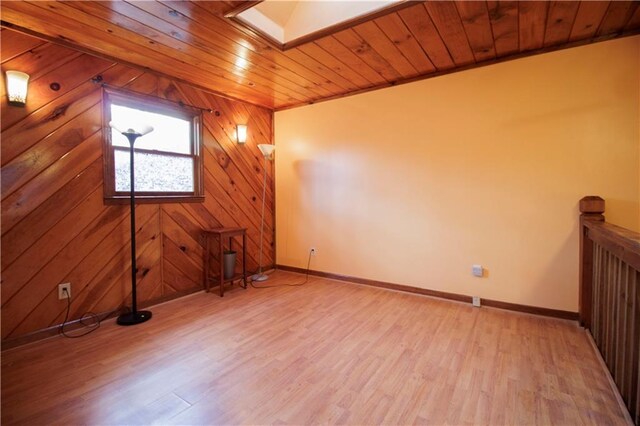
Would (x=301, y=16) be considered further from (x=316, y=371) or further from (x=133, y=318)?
(x=133, y=318)

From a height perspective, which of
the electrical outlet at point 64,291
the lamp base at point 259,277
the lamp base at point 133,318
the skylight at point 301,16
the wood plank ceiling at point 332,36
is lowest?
the lamp base at point 133,318

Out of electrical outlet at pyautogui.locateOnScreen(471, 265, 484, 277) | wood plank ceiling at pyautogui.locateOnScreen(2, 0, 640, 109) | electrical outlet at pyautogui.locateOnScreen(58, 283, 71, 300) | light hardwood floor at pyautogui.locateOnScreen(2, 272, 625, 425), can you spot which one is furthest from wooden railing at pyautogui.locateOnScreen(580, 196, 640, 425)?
electrical outlet at pyautogui.locateOnScreen(58, 283, 71, 300)

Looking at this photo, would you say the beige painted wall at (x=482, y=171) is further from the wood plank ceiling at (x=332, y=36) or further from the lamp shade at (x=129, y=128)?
the lamp shade at (x=129, y=128)

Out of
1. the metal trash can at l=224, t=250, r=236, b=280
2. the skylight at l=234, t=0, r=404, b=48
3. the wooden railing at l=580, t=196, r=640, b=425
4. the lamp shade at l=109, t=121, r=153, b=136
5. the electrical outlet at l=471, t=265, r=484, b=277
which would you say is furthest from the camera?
the metal trash can at l=224, t=250, r=236, b=280

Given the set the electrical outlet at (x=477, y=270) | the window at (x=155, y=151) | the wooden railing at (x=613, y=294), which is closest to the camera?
the wooden railing at (x=613, y=294)

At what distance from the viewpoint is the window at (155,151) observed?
283 cm

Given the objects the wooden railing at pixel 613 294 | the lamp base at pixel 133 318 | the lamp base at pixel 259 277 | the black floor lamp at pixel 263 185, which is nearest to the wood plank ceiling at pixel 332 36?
the black floor lamp at pixel 263 185

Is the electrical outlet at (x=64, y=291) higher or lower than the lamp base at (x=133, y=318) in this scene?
higher

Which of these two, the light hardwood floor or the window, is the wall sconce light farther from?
the light hardwood floor

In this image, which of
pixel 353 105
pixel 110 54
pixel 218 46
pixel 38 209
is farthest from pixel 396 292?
pixel 110 54

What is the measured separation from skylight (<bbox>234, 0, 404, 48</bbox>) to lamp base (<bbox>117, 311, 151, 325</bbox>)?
2.73m

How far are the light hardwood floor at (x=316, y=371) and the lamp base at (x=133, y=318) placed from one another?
7cm

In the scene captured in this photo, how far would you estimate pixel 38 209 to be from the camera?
7.85ft

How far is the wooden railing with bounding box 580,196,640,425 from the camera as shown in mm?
1509
